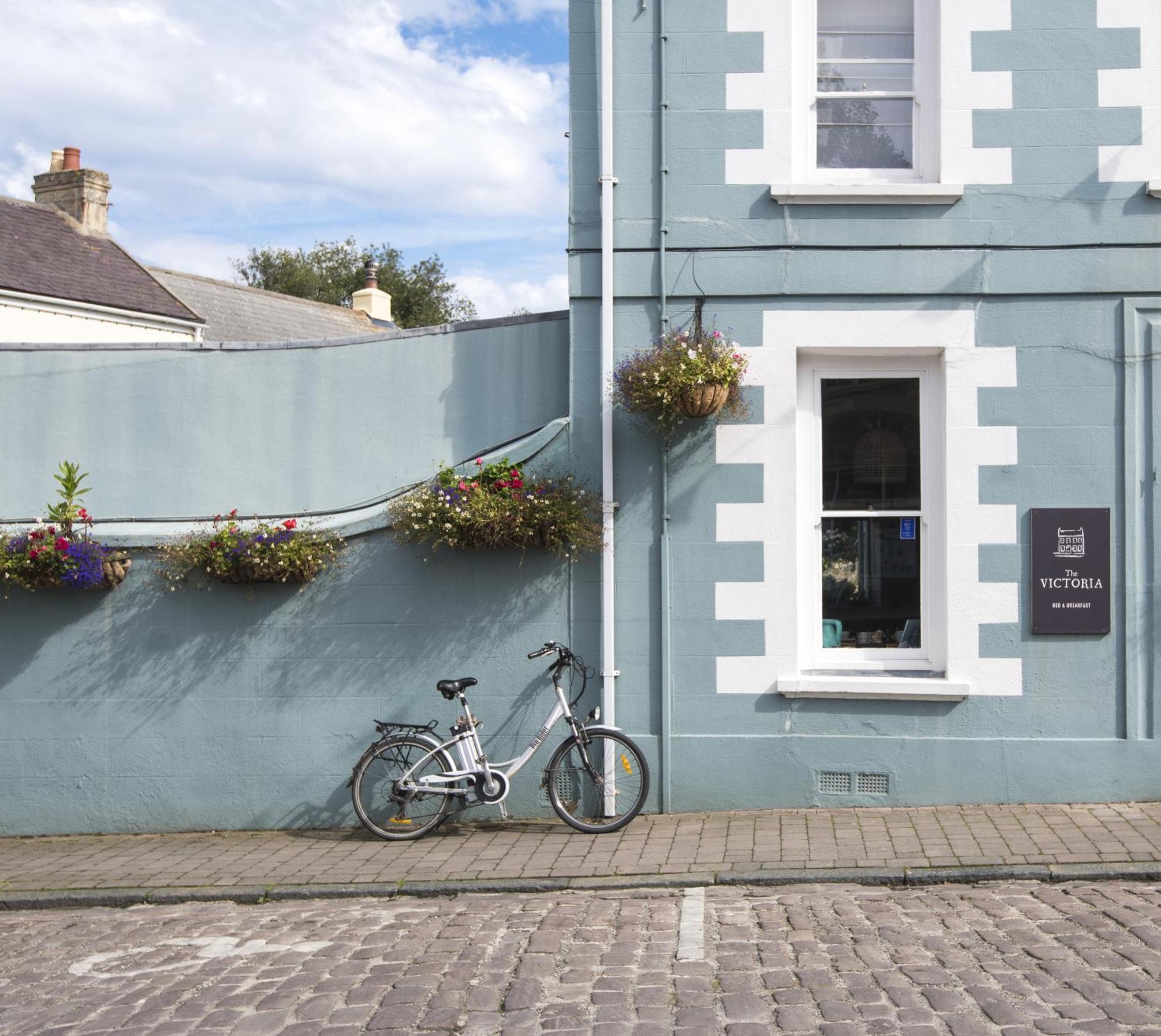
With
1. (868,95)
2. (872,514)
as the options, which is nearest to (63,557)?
(872,514)

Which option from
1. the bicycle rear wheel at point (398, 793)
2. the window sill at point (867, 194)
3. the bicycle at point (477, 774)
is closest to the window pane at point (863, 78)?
the window sill at point (867, 194)

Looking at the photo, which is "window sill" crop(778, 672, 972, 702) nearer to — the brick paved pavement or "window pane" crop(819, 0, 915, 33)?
the brick paved pavement

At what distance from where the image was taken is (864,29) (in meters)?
8.74

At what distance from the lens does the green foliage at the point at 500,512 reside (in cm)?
815

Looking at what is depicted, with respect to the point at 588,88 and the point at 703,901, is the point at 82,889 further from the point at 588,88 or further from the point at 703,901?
the point at 588,88

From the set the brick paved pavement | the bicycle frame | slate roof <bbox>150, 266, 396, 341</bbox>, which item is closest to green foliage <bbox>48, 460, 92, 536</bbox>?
the brick paved pavement

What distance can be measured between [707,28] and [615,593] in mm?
3816

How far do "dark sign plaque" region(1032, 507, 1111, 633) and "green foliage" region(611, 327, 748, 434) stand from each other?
6.99ft

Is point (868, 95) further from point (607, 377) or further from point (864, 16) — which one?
point (607, 377)

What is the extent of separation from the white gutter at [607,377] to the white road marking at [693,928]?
6.17ft

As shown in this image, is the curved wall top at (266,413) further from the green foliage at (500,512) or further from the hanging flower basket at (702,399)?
the hanging flower basket at (702,399)

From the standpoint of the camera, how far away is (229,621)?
28.4ft

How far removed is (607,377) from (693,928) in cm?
377

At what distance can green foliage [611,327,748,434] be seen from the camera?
800cm
